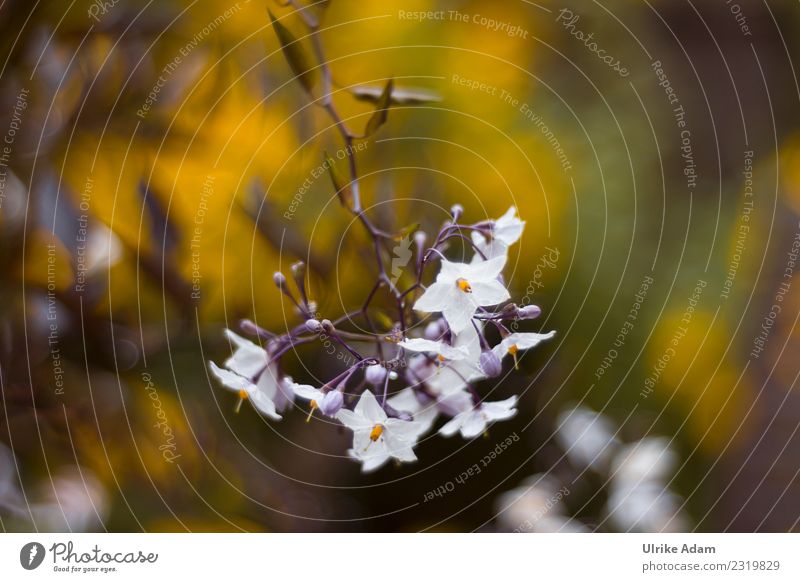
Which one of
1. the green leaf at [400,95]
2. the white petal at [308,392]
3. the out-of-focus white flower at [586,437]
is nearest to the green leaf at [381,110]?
the green leaf at [400,95]

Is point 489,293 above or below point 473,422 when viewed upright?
above

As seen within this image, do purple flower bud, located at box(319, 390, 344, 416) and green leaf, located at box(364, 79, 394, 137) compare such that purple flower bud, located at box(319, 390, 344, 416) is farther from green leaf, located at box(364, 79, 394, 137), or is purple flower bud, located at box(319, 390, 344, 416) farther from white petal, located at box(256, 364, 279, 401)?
green leaf, located at box(364, 79, 394, 137)

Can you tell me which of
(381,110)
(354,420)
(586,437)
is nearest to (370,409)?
(354,420)

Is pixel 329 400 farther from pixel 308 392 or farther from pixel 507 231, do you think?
pixel 507 231

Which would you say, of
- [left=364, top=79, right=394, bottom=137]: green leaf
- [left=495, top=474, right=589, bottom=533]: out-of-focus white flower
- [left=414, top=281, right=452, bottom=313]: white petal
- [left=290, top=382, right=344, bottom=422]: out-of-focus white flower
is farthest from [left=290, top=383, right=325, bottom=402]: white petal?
[left=495, top=474, right=589, bottom=533]: out-of-focus white flower
